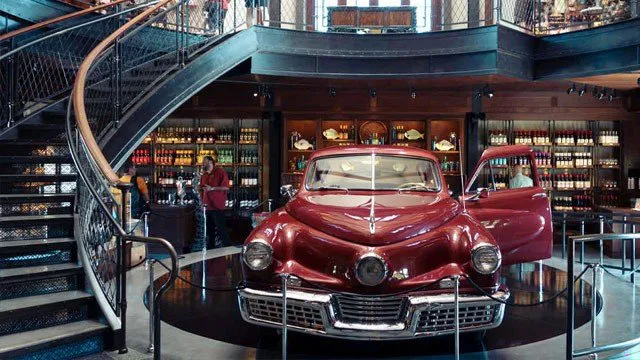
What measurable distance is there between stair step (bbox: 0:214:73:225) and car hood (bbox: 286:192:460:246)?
6.94 feet

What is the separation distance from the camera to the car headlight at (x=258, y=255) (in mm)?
4680

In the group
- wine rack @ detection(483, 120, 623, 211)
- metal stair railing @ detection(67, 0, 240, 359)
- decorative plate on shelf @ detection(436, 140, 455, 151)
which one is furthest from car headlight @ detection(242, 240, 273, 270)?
wine rack @ detection(483, 120, 623, 211)

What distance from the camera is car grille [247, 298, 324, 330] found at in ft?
14.8

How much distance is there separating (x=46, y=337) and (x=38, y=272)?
2.40 ft

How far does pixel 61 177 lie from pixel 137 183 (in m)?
4.67

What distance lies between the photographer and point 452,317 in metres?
4.49

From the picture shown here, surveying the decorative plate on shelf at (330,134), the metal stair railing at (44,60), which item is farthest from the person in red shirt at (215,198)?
the decorative plate on shelf at (330,134)

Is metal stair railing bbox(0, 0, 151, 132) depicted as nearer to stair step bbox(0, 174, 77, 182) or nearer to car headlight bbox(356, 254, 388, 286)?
stair step bbox(0, 174, 77, 182)

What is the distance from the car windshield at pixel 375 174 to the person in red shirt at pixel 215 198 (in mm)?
4847

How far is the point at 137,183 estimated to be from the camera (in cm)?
1097

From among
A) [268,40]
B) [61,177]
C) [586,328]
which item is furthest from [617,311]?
[268,40]

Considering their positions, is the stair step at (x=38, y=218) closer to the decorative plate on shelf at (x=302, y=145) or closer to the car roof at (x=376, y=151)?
the car roof at (x=376, y=151)

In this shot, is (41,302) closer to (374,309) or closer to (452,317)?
(374,309)

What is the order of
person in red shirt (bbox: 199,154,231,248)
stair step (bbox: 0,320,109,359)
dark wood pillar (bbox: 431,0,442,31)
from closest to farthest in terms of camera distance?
1. stair step (bbox: 0,320,109,359)
2. person in red shirt (bbox: 199,154,231,248)
3. dark wood pillar (bbox: 431,0,442,31)
